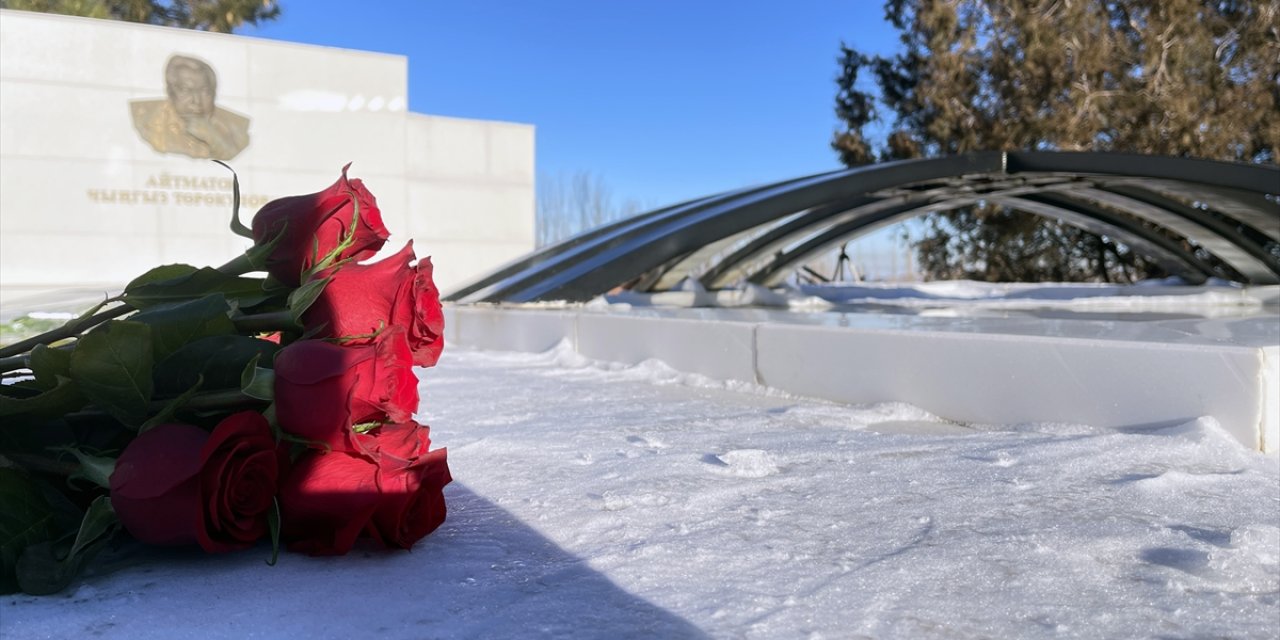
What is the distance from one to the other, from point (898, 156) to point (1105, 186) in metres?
7.57

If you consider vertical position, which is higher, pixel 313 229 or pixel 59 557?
pixel 313 229

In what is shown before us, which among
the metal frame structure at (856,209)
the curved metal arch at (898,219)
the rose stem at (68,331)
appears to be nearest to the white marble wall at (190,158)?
the curved metal arch at (898,219)

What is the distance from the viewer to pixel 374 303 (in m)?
0.82

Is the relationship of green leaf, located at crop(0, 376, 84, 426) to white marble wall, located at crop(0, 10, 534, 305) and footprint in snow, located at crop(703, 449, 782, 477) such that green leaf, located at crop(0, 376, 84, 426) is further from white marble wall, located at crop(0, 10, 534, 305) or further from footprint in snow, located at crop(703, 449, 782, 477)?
white marble wall, located at crop(0, 10, 534, 305)

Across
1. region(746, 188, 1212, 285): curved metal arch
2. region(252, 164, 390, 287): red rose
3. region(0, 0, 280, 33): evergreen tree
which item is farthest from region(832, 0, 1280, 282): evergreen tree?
region(252, 164, 390, 287): red rose

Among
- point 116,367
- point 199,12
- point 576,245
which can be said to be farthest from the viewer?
point 199,12

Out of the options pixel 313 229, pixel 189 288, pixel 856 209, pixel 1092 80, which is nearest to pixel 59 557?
pixel 189 288

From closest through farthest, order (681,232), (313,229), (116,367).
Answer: (116,367) < (313,229) < (681,232)

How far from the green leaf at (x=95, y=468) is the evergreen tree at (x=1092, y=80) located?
1280 centimetres

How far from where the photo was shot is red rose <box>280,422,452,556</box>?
804 mm

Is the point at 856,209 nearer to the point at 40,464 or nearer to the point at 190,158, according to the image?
the point at 40,464

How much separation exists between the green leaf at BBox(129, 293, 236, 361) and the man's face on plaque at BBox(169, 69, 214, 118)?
35.6 ft

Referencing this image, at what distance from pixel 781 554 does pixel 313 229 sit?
62 centimetres

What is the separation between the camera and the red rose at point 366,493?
2.64ft
